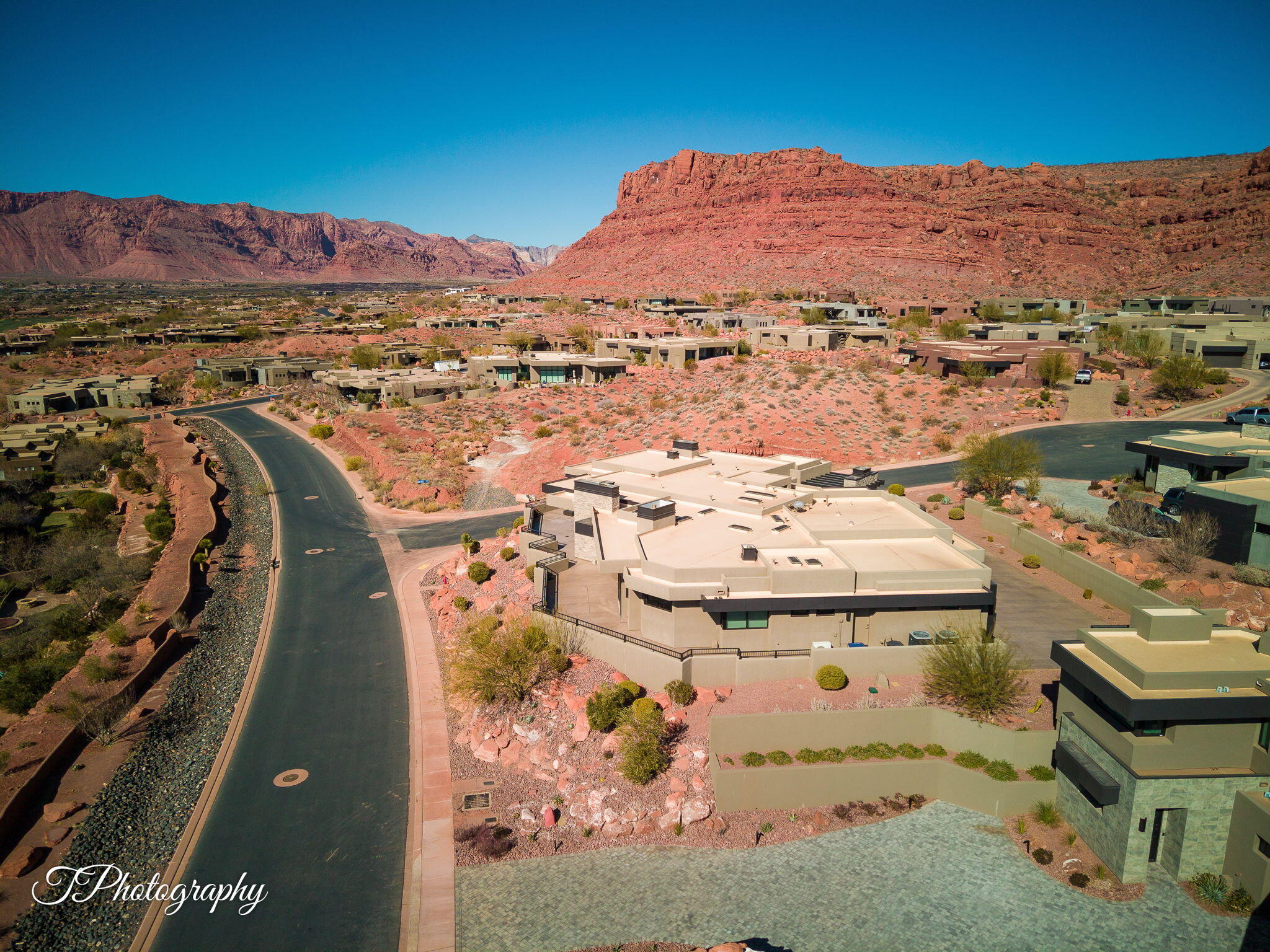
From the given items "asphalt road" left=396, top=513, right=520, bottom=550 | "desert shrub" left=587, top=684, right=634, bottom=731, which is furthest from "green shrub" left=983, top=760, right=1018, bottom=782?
"asphalt road" left=396, top=513, right=520, bottom=550

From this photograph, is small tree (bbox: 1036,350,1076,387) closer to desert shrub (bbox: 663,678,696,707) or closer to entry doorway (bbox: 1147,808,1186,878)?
entry doorway (bbox: 1147,808,1186,878)

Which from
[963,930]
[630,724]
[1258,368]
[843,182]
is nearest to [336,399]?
[630,724]

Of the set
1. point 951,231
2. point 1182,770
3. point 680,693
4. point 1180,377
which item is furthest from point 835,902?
point 951,231

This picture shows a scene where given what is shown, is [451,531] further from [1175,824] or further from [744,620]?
[1175,824]

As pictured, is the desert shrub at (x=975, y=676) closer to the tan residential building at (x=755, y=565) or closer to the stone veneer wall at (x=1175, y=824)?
the tan residential building at (x=755, y=565)

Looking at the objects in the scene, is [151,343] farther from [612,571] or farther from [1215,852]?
[1215,852]

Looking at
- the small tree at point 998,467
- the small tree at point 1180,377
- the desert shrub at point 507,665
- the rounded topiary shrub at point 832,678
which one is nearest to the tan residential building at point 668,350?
the small tree at point 1180,377
